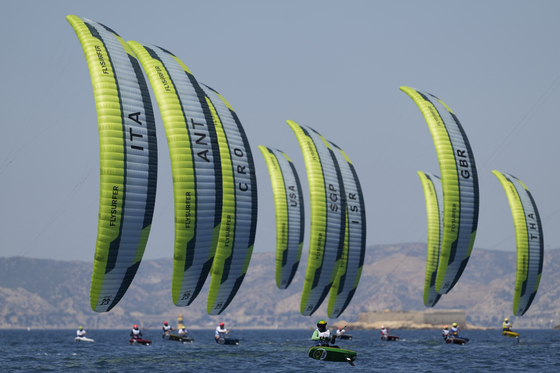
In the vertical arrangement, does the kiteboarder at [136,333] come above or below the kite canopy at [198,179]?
below

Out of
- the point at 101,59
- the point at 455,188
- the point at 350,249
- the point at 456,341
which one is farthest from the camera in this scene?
the point at 456,341

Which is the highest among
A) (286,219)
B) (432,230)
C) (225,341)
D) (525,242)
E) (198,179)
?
(286,219)

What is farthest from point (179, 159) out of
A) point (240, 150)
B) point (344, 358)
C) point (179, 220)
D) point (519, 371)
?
point (519, 371)

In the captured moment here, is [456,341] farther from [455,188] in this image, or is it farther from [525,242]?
[455,188]

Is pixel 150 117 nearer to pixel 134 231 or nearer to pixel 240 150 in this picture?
pixel 134 231

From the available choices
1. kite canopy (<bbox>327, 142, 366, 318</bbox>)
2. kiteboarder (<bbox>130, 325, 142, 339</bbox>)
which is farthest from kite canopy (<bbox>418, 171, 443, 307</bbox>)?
kiteboarder (<bbox>130, 325, 142, 339</bbox>)

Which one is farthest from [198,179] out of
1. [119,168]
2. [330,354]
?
[330,354]

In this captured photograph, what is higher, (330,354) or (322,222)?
(322,222)

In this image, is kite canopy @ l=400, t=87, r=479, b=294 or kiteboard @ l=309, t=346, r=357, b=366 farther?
kite canopy @ l=400, t=87, r=479, b=294

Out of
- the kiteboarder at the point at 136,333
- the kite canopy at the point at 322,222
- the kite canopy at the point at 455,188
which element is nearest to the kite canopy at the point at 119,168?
the kite canopy at the point at 455,188

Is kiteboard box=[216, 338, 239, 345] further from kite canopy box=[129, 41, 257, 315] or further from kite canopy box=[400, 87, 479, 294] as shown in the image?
kite canopy box=[400, 87, 479, 294]

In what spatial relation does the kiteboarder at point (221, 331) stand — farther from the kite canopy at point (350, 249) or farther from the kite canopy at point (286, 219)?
the kite canopy at point (350, 249)

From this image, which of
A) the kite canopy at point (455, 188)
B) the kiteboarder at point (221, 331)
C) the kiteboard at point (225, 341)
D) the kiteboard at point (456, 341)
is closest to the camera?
the kite canopy at point (455, 188)

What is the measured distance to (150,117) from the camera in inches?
1325
